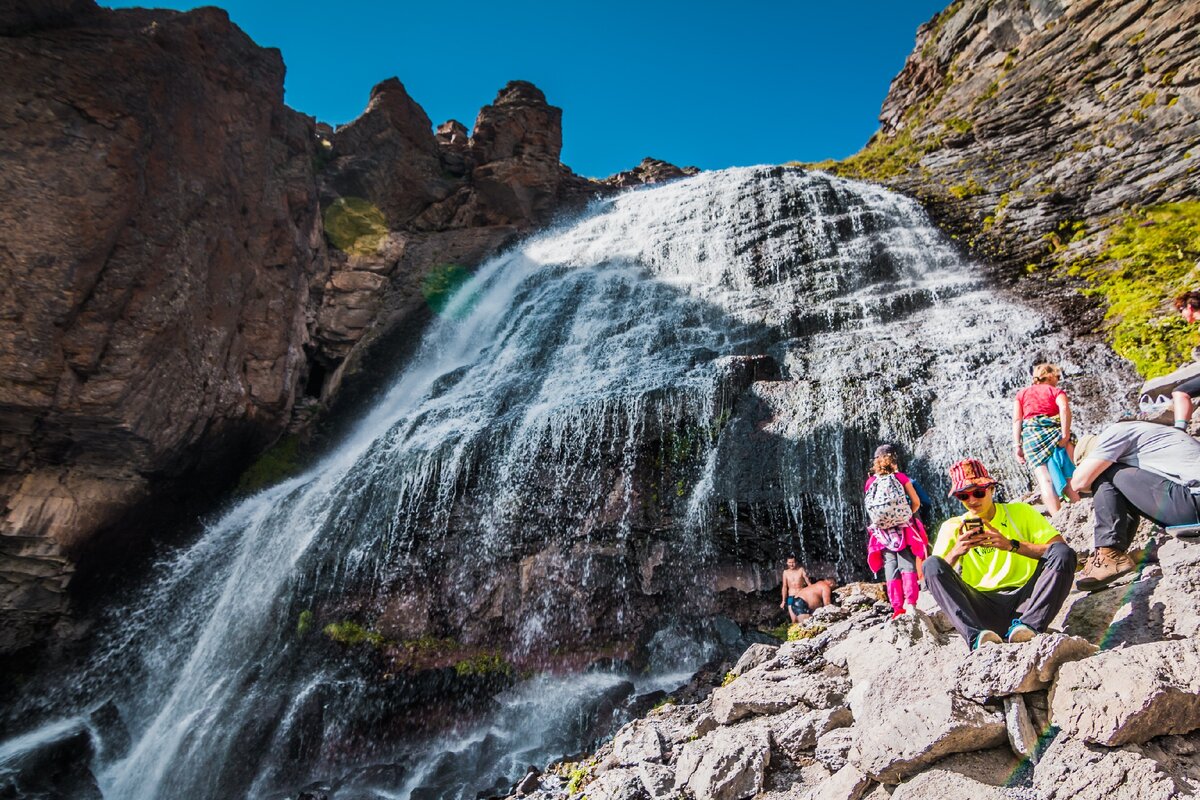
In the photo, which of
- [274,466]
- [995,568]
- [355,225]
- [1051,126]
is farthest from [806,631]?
[355,225]

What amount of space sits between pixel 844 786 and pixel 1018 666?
3.94 feet

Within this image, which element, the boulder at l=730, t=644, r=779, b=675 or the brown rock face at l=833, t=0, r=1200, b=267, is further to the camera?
the brown rock face at l=833, t=0, r=1200, b=267

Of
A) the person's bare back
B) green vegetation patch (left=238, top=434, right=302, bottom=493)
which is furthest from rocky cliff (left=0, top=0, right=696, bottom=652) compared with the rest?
the person's bare back

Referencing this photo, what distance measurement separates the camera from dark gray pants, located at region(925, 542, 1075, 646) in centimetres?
402

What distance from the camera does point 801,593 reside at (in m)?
9.50

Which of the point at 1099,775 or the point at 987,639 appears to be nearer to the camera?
the point at 1099,775

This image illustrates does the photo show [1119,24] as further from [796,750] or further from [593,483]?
[796,750]

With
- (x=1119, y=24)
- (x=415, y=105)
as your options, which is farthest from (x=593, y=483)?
(x=415, y=105)

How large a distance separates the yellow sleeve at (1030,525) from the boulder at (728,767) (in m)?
2.29

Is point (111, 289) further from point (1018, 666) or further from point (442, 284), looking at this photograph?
point (1018, 666)

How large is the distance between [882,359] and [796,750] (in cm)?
962

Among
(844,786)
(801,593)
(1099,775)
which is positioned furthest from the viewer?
(801,593)

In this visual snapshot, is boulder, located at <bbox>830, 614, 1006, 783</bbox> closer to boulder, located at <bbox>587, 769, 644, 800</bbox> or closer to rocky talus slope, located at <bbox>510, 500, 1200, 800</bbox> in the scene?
rocky talus slope, located at <bbox>510, 500, 1200, 800</bbox>

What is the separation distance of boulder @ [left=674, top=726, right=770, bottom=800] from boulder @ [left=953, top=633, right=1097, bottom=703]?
5.23ft
